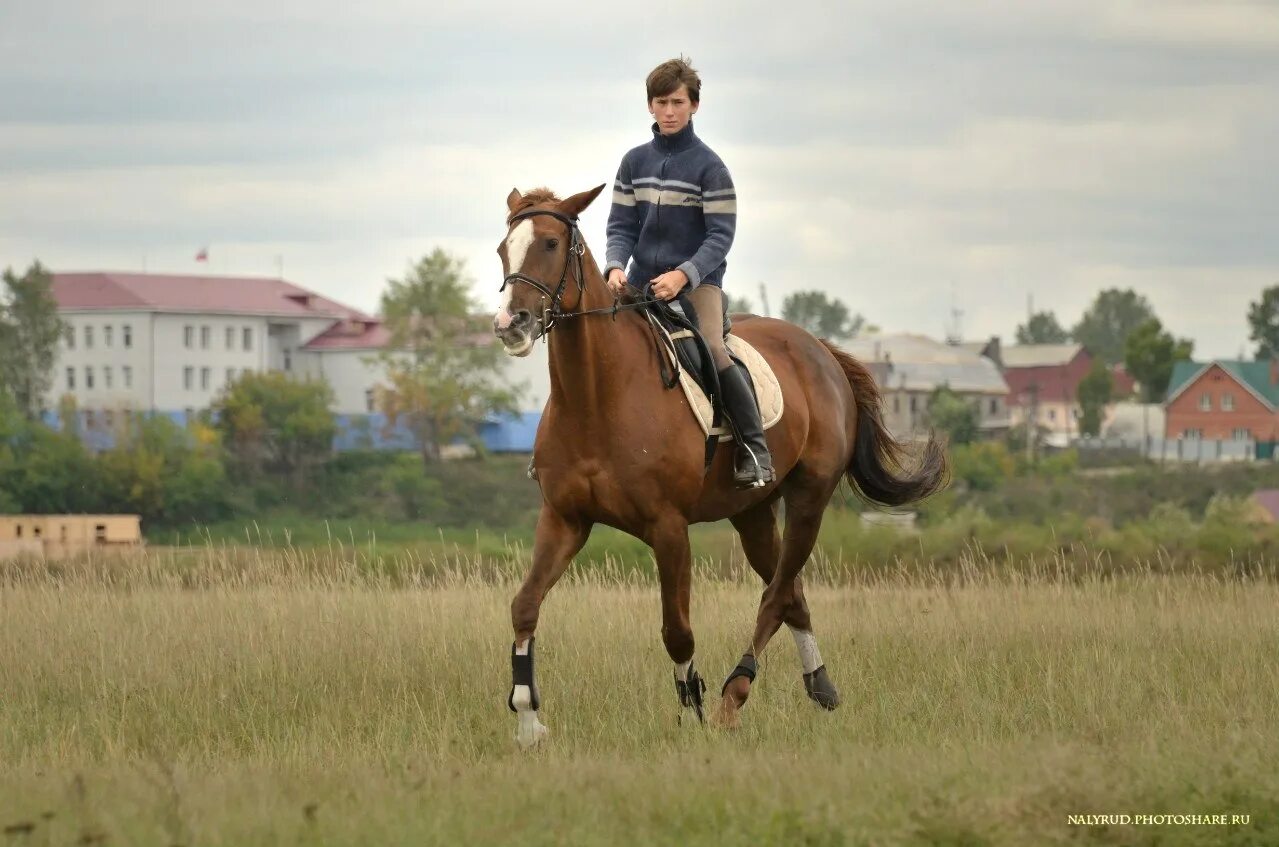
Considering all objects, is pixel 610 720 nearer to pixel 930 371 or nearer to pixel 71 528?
pixel 71 528

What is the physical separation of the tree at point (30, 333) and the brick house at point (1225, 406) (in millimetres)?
72430

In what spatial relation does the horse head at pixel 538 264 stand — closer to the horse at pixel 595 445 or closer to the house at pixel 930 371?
the horse at pixel 595 445

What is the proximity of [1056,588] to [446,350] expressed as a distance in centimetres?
8858

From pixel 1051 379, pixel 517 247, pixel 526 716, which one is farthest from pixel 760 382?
pixel 1051 379

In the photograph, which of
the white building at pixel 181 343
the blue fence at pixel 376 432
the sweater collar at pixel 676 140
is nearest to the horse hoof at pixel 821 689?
the sweater collar at pixel 676 140

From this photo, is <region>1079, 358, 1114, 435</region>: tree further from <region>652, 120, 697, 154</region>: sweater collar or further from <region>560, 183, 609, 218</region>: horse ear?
<region>560, 183, 609, 218</region>: horse ear

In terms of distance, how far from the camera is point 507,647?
12227 millimetres

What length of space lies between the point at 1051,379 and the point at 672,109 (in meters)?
162

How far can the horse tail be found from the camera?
38.5 ft

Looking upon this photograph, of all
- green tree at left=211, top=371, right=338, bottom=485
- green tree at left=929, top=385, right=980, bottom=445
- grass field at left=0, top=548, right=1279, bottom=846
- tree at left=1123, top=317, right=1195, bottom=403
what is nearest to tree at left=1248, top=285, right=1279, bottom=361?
tree at left=1123, top=317, right=1195, bottom=403

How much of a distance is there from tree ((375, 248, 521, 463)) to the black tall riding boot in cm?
8538

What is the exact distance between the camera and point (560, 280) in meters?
8.76

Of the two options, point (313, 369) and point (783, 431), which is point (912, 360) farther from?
point (783, 431)

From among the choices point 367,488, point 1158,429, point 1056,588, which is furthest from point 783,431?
point 1158,429
